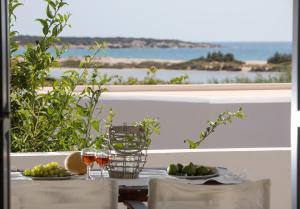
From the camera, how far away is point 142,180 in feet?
10.8

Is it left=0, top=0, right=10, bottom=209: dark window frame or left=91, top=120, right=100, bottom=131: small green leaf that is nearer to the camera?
left=0, top=0, right=10, bottom=209: dark window frame

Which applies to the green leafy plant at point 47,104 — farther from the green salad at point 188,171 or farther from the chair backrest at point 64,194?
the chair backrest at point 64,194

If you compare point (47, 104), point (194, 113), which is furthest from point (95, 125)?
point (194, 113)

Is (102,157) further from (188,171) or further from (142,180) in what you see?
(188,171)

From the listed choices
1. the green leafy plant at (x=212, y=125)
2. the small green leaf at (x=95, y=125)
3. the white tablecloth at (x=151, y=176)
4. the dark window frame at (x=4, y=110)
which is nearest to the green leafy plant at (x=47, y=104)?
the small green leaf at (x=95, y=125)

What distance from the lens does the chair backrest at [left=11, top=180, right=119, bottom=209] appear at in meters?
2.73

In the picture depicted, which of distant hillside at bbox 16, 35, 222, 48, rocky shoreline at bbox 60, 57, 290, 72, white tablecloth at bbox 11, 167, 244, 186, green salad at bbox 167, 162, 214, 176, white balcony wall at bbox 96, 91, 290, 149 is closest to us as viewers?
white tablecloth at bbox 11, 167, 244, 186

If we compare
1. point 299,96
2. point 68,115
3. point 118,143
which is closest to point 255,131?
point 68,115

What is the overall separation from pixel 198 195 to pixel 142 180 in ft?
1.97

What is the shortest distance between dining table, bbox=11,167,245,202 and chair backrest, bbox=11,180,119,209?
338 mm

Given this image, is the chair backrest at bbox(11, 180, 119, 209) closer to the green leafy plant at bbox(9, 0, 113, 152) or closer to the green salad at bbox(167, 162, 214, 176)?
the green salad at bbox(167, 162, 214, 176)

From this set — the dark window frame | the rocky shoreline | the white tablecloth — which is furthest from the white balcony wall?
the rocky shoreline

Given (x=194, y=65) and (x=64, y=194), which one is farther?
(x=194, y=65)

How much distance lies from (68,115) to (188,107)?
7.58 meters
